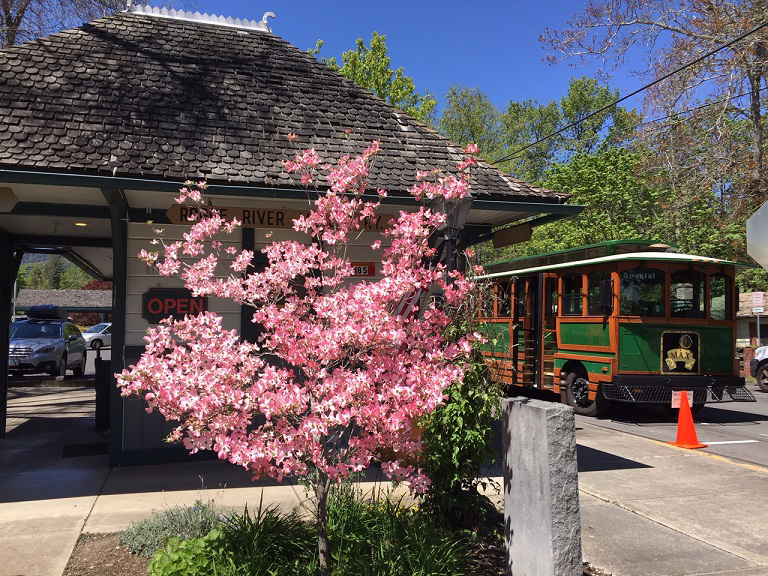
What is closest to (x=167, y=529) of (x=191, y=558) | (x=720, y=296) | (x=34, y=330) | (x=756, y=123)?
(x=191, y=558)

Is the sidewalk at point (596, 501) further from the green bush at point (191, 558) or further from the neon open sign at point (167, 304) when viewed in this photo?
the neon open sign at point (167, 304)

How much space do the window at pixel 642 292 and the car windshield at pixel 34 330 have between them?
17812mm

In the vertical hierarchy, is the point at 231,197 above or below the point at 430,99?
below

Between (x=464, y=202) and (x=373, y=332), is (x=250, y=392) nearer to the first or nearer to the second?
(x=373, y=332)

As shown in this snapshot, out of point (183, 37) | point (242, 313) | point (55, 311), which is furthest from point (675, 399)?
point (55, 311)

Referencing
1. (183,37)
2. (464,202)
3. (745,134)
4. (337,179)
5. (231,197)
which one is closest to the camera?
(337,179)

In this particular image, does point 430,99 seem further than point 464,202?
Yes

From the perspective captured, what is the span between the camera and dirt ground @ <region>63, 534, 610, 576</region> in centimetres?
450

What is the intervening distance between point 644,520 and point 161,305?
6052mm

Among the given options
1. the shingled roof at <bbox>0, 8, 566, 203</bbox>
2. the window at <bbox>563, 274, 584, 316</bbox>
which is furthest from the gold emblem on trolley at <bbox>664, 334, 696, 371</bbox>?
the shingled roof at <bbox>0, 8, 566, 203</bbox>

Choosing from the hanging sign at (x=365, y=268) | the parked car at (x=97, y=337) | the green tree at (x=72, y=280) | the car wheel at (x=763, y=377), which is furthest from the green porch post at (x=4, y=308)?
the green tree at (x=72, y=280)

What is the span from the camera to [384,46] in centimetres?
2405

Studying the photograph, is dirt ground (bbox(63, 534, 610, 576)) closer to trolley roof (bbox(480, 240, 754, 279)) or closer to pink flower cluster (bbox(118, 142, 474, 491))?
pink flower cluster (bbox(118, 142, 474, 491))

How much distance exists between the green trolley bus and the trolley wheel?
21 mm
